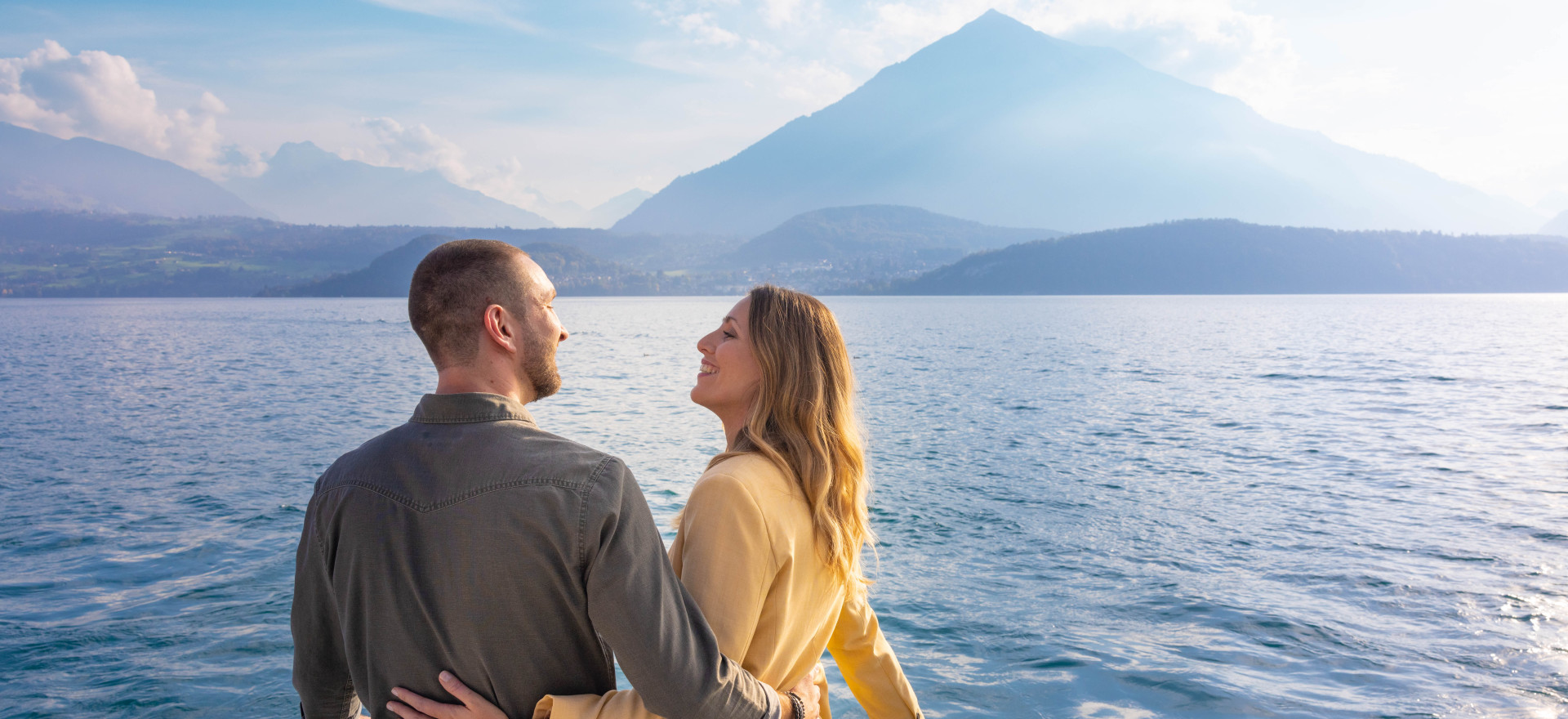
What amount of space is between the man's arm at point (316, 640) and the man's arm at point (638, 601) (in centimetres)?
79

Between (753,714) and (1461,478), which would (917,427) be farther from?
(753,714)

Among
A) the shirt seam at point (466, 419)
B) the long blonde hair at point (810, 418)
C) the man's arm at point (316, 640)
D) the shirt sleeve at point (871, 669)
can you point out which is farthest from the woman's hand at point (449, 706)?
the shirt sleeve at point (871, 669)

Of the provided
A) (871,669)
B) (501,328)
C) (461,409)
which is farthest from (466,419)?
(871,669)

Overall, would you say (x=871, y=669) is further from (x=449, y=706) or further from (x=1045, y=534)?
(x=1045, y=534)

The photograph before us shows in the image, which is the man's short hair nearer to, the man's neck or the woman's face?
the man's neck

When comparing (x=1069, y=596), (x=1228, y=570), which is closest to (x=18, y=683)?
(x=1069, y=596)

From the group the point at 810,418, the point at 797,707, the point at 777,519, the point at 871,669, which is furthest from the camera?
the point at 871,669

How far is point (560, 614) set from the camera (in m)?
2.11

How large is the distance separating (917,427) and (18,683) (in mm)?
19437

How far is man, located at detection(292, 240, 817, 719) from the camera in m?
1.97

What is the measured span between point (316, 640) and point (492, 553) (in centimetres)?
73

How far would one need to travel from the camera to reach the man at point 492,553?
1.97 metres

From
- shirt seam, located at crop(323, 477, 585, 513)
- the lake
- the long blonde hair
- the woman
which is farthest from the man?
the lake

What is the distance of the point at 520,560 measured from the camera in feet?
6.63
